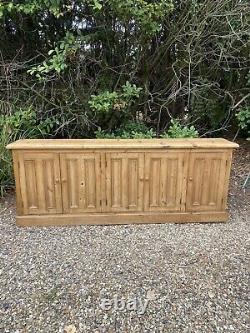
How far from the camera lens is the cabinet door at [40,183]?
251 cm

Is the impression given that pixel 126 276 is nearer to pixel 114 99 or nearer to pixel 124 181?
pixel 124 181

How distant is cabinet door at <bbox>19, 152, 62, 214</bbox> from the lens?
8.23 feet

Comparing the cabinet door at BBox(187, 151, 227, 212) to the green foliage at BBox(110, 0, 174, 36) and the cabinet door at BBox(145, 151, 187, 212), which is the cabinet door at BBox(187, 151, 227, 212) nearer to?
the cabinet door at BBox(145, 151, 187, 212)

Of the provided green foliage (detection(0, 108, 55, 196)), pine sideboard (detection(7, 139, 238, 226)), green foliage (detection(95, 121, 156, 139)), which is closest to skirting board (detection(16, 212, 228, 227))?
pine sideboard (detection(7, 139, 238, 226))

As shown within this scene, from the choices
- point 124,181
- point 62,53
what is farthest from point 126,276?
point 62,53

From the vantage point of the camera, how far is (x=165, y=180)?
264 cm

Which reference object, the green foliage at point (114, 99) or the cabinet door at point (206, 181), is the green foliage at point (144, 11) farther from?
the cabinet door at point (206, 181)

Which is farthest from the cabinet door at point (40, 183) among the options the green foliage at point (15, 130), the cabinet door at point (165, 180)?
the cabinet door at point (165, 180)

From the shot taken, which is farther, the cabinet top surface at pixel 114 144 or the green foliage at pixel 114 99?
the green foliage at pixel 114 99

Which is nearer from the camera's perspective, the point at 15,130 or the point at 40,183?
the point at 40,183

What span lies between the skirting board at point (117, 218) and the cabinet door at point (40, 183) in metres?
0.07

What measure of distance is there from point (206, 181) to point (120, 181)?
82 centimetres

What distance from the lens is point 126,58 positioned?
3.71 m

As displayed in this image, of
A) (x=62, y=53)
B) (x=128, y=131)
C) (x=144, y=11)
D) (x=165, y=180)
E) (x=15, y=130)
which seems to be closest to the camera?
(x=165, y=180)
